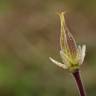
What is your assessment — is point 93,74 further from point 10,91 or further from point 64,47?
point 64,47

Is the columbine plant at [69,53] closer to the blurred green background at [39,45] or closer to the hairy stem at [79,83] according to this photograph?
the hairy stem at [79,83]

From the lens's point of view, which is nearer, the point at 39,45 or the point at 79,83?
the point at 79,83

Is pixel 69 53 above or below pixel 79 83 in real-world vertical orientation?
above

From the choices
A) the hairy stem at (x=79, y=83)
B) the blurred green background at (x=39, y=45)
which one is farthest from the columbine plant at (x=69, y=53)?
the blurred green background at (x=39, y=45)

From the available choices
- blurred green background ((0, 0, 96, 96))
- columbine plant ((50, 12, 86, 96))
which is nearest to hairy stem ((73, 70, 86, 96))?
columbine plant ((50, 12, 86, 96))

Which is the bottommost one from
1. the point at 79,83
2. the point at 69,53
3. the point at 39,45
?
the point at 79,83

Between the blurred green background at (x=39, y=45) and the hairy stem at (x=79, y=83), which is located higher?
the blurred green background at (x=39, y=45)

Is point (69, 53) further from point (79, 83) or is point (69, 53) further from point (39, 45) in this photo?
point (39, 45)

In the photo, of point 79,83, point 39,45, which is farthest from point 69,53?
point 39,45

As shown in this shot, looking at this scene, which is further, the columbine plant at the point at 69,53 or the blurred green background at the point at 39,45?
the blurred green background at the point at 39,45

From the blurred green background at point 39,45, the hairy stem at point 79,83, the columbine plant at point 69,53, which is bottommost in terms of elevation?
the hairy stem at point 79,83
